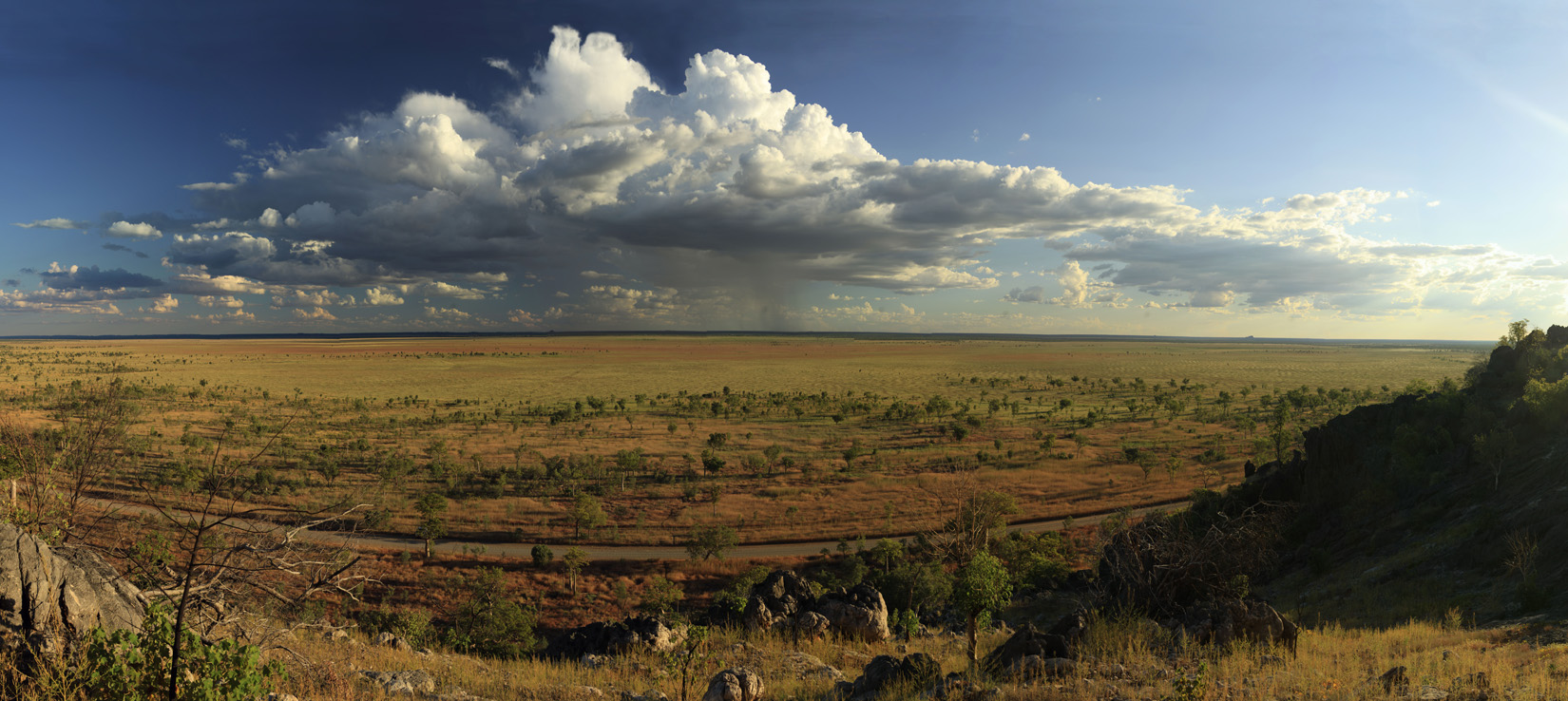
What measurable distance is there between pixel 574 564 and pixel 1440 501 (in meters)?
34.2

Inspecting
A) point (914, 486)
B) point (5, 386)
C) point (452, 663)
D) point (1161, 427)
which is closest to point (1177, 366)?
point (1161, 427)

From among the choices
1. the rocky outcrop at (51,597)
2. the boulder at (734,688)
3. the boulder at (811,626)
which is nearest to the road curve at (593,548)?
the boulder at (811,626)

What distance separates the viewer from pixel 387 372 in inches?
5728

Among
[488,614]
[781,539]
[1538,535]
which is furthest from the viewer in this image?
[781,539]

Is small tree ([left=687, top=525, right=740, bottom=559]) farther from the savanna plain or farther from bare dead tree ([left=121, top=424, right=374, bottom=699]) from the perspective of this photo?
bare dead tree ([left=121, top=424, right=374, bottom=699])

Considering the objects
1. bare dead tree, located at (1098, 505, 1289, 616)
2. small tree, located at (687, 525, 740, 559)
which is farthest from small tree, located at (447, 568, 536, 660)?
bare dead tree, located at (1098, 505, 1289, 616)

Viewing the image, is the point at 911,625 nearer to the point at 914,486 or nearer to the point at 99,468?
the point at 99,468

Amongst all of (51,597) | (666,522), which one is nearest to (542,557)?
(666,522)

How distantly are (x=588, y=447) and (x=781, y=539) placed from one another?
95.7 feet

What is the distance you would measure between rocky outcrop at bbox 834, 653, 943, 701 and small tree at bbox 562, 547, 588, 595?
76.2ft

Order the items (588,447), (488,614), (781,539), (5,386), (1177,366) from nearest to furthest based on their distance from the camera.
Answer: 1. (488,614)
2. (781,539)
3. (588,447)
4. (5,386)
5. (1177,366)

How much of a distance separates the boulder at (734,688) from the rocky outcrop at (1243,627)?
26.8 feet

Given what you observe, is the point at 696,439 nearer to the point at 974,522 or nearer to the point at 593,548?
the point at 593,548

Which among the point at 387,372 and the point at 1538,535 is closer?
the point at 1538,535
